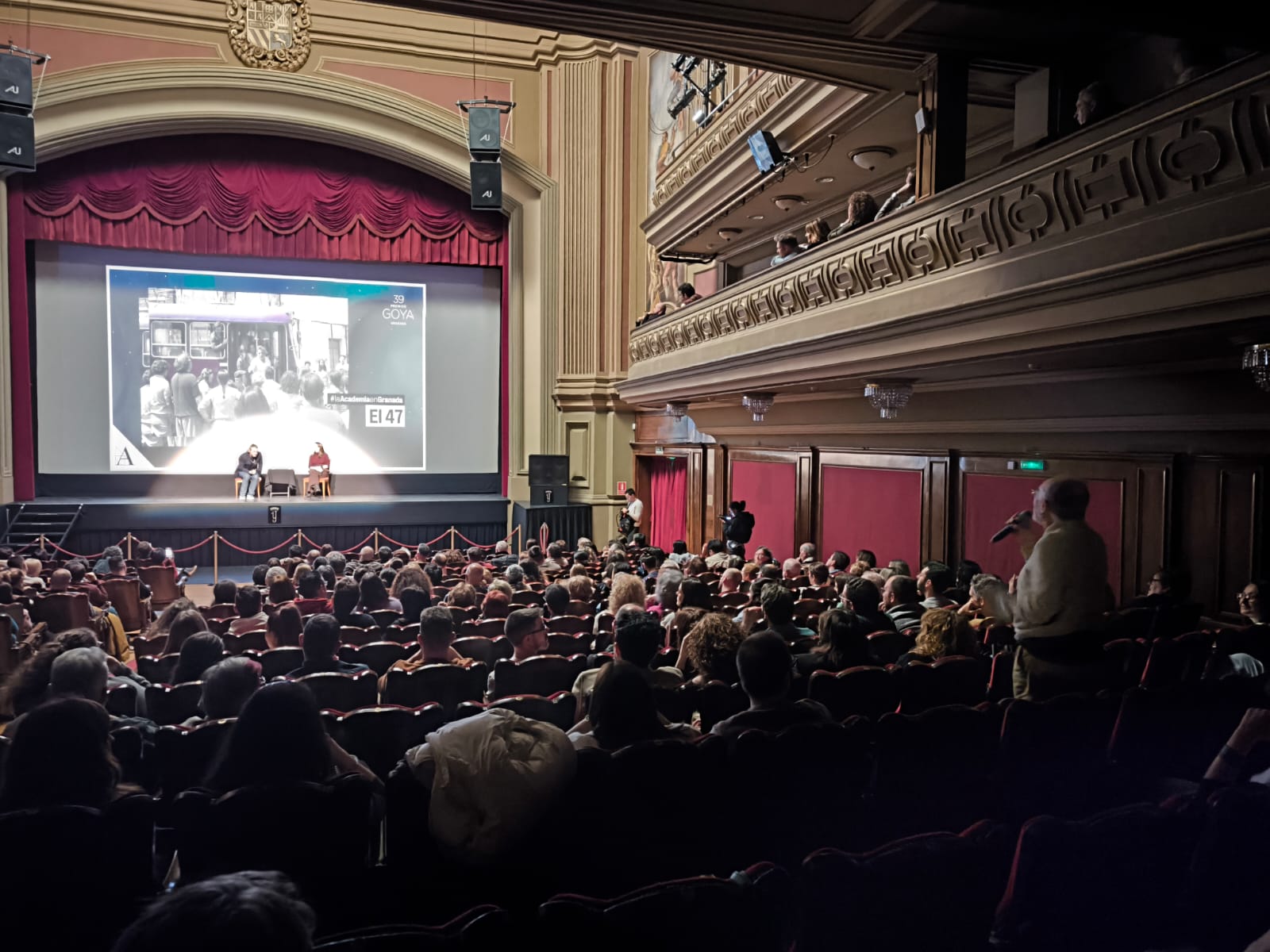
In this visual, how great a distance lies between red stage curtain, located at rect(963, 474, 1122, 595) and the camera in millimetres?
7062

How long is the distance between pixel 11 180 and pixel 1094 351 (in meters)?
16.1

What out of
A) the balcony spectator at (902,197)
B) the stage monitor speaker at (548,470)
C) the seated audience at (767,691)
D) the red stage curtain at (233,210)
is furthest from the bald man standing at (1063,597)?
the red stage curtain at (233,210)

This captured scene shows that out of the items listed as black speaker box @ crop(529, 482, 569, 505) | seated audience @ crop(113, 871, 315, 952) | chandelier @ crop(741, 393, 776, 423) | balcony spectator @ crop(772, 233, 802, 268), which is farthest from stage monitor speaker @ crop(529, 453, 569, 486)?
seated audience @ crop(113, 871, 315, 952)

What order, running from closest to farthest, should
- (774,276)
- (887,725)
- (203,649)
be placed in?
1. (887,725)
2. (203,649)
3. (774,276)

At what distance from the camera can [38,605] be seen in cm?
640

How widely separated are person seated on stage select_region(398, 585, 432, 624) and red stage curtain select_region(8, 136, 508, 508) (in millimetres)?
11478

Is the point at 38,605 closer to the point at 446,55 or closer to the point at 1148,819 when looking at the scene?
the point at 1148,819

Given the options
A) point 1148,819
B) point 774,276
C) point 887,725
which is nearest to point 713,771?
point 887,725

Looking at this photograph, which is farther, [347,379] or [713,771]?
[347,379]

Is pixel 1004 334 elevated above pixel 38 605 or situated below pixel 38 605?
above

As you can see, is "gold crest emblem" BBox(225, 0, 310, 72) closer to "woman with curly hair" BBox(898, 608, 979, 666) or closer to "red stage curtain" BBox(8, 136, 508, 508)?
"red stage curtain" BBox(8, 136, 508, 508)

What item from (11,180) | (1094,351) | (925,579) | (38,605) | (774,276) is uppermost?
(11,180)

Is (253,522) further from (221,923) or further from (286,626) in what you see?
(221,923)

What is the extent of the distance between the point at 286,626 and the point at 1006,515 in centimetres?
649
